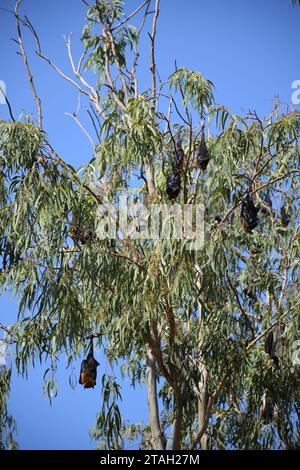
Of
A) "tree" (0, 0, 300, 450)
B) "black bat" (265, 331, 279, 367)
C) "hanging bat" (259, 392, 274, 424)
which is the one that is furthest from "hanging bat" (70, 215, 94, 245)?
"hanging bat" (259, 392, 274, 424)

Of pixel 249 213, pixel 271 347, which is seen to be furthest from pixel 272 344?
pixel 249 213

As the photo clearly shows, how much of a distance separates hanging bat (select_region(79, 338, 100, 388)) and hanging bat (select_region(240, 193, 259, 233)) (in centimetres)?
152

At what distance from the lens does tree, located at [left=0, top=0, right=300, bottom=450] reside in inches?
289

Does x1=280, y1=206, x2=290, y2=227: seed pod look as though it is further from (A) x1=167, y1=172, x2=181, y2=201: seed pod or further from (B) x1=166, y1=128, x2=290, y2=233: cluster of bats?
(A) x1=167, y1=172, x2=181, y2=201: seed pod

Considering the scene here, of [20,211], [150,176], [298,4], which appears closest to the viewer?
[20,211]

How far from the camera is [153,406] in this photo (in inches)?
320

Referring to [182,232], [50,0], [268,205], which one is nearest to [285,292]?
[268,205]

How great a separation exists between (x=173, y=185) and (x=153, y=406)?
1830 millimetres

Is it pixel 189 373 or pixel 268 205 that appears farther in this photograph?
pixel 268 205

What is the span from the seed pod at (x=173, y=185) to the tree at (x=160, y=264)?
53 millimetres

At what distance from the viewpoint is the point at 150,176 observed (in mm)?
8344

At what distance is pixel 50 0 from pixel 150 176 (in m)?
13.5

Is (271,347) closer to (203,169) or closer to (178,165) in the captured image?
(203,169)
